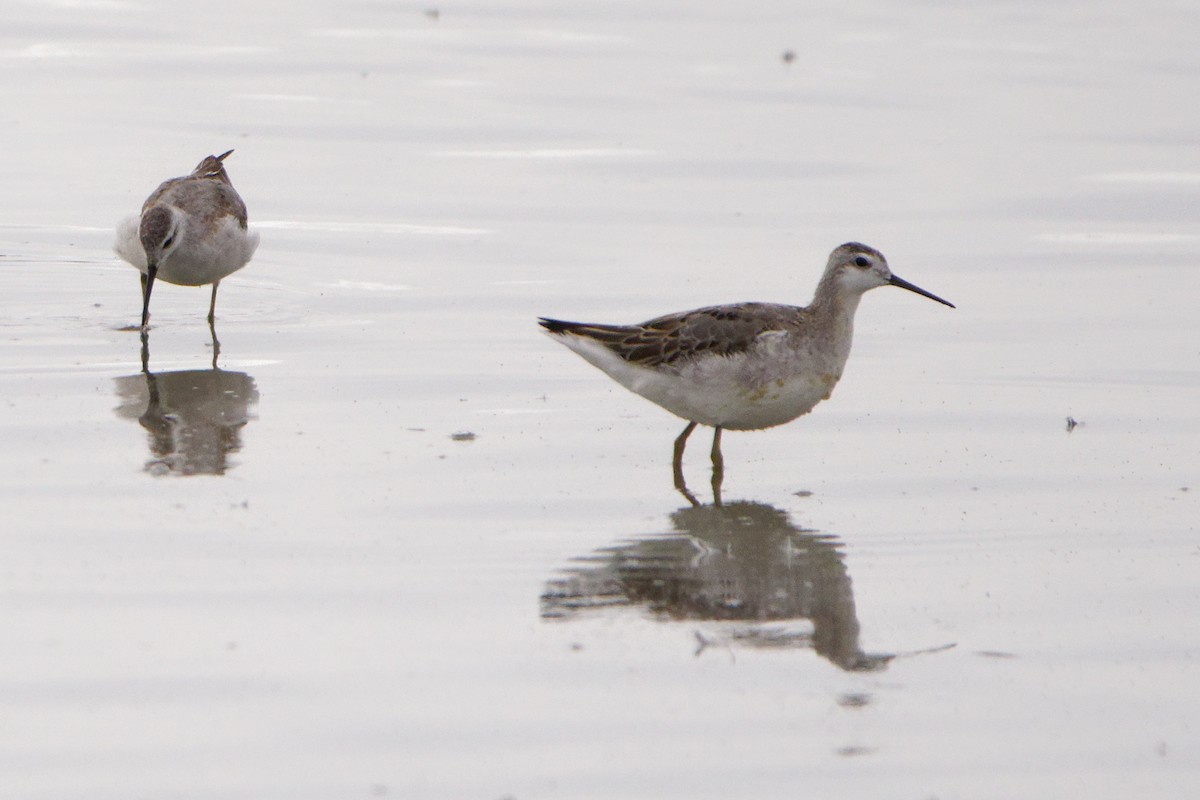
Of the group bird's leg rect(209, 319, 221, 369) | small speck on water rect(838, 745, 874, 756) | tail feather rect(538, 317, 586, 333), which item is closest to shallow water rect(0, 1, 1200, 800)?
small speck on water rect(838, 745, 874, 756)

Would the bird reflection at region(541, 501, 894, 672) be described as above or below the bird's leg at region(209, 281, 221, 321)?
below

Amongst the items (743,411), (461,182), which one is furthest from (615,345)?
(461,182)

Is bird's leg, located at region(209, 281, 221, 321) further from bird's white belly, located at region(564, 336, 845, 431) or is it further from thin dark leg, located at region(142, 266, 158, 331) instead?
bird's white belly, located at region(564, 336, 845, 431)

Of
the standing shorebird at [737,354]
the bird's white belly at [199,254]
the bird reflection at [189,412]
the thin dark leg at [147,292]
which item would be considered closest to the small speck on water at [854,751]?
the standing shorebird at [737,354]

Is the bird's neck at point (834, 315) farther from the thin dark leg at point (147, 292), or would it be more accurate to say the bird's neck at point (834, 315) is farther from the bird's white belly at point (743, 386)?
the thin dark leg at point (147, 292)

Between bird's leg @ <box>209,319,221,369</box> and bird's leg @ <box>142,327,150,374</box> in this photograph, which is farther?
bird's leg @ <box>209,319,221,369</box>

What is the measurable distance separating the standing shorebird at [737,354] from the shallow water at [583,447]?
0.34 metres

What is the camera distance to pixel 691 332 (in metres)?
9.77

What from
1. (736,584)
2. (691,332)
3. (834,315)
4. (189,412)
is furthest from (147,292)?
(736,584)

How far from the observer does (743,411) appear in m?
9.60

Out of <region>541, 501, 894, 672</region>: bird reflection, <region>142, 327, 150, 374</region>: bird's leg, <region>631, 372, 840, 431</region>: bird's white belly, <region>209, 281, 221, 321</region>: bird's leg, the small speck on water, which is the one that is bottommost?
the small speck on water

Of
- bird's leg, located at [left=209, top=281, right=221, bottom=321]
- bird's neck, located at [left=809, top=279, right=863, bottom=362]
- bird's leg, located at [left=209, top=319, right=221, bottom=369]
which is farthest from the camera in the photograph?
bird's leg, located at [left=209, top=281, right=221, bottom=321]

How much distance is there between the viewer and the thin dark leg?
1228cm

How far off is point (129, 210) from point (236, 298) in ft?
7.51
